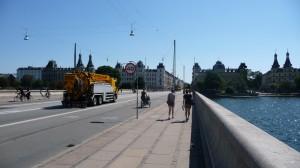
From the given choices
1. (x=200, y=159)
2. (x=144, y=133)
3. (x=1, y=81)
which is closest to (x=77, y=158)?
(x=200, y=159)

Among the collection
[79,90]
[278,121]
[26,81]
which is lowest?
[278,121]

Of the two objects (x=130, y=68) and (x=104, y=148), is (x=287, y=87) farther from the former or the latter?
(x=104, y=148)

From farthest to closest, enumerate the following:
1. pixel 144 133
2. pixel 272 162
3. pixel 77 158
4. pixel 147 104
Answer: pixel 147 104, pixel 144 133, pixel 77 158, pixel 272 162

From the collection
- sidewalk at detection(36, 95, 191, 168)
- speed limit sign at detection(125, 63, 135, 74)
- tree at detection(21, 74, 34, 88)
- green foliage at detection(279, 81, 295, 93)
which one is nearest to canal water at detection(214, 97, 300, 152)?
speed limit sign at detection(125, 63, 135, 74)

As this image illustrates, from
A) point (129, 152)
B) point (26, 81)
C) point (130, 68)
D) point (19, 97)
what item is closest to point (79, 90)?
point (130, 68)

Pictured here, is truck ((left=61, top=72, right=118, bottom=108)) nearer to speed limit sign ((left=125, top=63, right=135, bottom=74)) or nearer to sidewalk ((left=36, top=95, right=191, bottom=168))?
speed limit sign ((left=125, top=63, right=135, bottom=74))

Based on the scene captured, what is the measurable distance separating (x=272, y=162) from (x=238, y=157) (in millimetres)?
1276

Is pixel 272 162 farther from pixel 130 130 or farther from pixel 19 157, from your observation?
pixel 130 130

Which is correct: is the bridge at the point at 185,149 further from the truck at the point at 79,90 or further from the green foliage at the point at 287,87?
the green foliage at the point at 287,87

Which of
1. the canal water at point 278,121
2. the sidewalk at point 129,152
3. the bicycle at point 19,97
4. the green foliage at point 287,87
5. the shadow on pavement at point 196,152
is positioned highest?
the green foliage at point 287,87

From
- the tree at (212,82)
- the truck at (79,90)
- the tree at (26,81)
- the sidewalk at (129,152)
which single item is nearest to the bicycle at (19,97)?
the truck at (79,90)

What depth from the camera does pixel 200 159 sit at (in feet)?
30.7

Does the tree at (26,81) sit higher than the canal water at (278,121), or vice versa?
the tree at (26,81)

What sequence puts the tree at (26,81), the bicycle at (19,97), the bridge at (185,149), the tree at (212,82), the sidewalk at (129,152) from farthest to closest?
the tree at (212,82) < the tree at (26,81) < the bicycle at (19,97) < the sidewalk at (129,152) < the bridge at (185,149)
